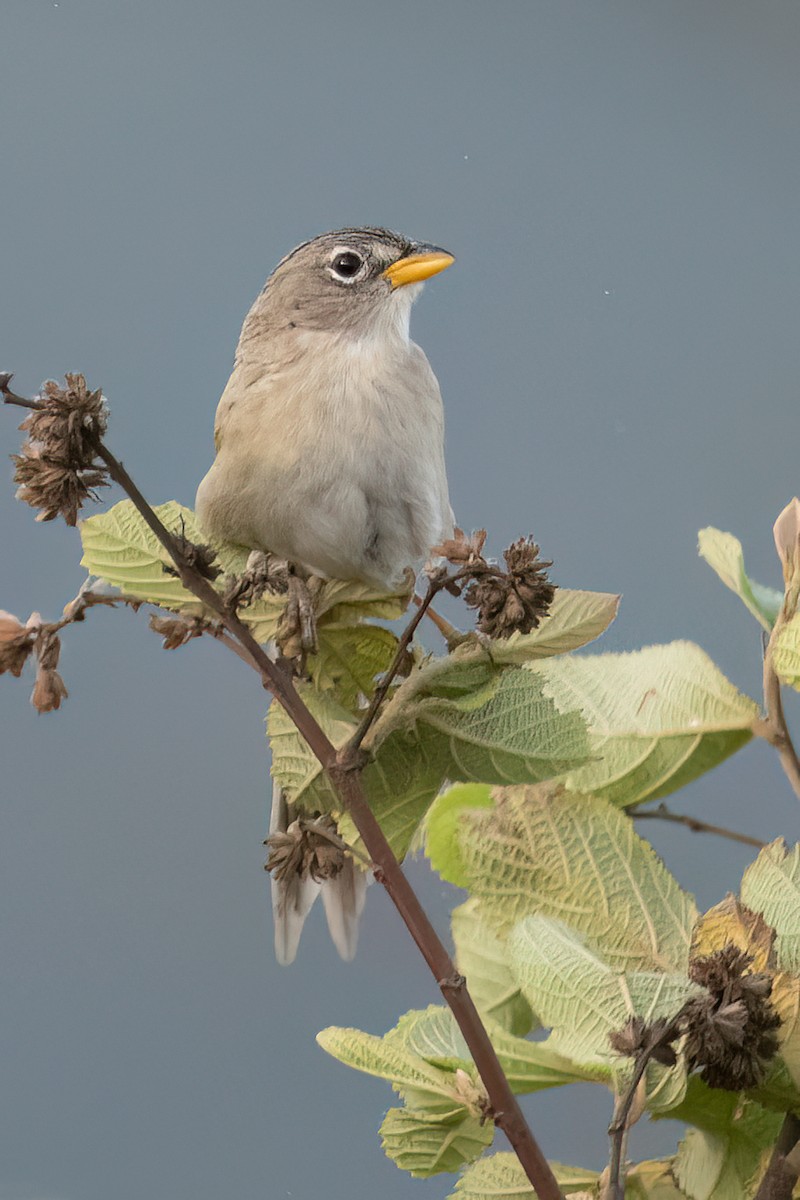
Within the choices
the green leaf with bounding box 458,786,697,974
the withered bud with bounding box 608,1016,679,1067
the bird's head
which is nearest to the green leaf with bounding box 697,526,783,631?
the green leaf with bounding box 458,786,697,974

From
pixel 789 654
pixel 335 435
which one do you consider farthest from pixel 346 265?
pixel 789 654

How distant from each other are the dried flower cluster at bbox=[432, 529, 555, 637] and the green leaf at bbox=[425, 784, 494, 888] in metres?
0.15

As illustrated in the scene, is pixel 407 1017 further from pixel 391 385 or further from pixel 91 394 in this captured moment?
pixel 391 385

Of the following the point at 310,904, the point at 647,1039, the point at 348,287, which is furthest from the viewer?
the point at 348,287

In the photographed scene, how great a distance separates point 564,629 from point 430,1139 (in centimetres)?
22

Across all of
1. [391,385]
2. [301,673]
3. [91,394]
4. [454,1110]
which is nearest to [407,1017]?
[454,1110]

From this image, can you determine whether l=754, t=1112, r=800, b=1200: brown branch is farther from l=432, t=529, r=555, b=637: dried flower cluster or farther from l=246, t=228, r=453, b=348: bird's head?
l=246, t=228, r=453, b=348: bird's head

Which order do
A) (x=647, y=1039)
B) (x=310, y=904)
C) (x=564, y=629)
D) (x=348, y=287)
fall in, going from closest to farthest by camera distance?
(x=647, y=1039) → (x=564, y=629) → (x=310, y=904) → (x=348, y=287)

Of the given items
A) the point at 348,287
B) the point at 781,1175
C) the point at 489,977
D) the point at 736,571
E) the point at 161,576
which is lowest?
the point at 781,1175

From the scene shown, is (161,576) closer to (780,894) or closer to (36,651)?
(36,651)

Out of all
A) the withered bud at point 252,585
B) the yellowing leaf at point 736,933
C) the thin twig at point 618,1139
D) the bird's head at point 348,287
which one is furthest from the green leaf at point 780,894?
the bird's head at point 348,287

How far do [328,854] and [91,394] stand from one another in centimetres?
18

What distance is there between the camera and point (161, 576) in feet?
1.79

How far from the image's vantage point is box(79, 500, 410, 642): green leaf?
55 cm
